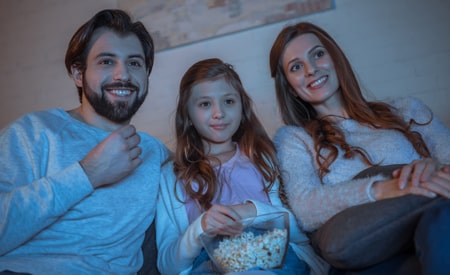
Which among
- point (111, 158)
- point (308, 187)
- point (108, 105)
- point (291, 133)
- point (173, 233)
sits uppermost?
point (108, 105)

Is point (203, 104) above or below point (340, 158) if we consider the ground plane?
above

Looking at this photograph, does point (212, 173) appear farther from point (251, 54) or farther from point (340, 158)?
point (251, 54)

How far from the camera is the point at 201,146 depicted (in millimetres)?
1580

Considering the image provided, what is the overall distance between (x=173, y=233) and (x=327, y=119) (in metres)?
0.75

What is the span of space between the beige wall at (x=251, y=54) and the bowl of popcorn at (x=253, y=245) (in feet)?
4.49

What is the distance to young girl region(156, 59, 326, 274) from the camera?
1185mm

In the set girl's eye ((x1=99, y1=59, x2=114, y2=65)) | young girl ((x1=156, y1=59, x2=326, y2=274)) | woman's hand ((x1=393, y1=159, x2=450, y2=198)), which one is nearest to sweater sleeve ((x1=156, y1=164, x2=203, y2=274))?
young girl ((x1=156, y1=59, x2=326, y2=274))

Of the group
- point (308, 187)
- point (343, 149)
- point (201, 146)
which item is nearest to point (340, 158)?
point (343, 149)

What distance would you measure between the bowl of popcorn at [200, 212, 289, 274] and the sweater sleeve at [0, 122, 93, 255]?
39cm

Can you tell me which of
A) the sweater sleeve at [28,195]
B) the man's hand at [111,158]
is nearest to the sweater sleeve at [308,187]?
the man's hand at [111,158]

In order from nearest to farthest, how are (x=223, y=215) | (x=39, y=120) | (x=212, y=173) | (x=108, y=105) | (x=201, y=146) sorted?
(x=223, y=215) < (x=39, y=120) < (x=108, y=105) < (x=212, y=173) < (x=201, y=146)

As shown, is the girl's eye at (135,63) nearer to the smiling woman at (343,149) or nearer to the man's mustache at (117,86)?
the man's mustache at (117,86)

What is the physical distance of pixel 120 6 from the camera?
8.52ft

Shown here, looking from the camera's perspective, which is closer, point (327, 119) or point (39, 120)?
point (39, 120)
